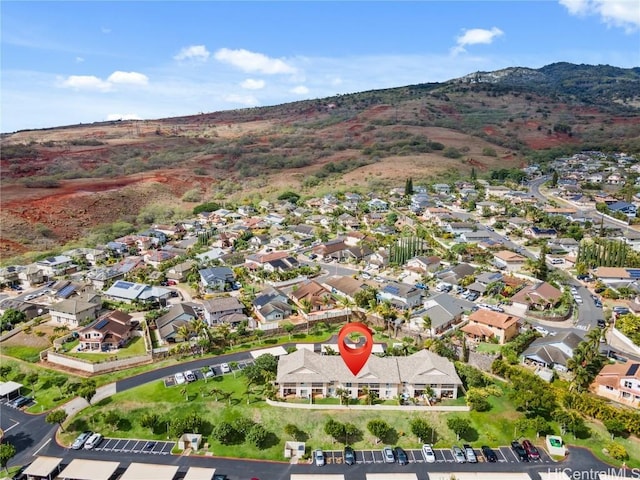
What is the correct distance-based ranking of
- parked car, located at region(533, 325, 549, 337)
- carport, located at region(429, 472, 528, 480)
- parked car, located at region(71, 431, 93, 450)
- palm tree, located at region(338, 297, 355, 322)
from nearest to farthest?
carport, located at region(429, 472, 528, 480)
parked car, located at region(71, 431, 93, 450)
parked car, located at region(533, 325, 549, 337)
palm tree, located at region(338, 297, 355, 322)

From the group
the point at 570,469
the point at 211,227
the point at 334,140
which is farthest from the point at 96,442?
the point at 334,140

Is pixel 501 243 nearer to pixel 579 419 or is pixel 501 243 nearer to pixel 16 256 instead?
pixel 579 419

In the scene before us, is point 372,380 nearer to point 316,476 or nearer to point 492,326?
point 316,476

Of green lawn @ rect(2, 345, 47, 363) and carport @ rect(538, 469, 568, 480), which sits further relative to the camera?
green lawn @ rect(2, 345, 47, 363)

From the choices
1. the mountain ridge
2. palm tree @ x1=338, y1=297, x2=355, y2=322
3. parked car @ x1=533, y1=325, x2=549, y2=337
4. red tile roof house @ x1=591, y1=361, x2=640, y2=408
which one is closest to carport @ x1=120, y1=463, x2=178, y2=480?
palm tree @ x1=338, y1=297, x2=355, y2=322

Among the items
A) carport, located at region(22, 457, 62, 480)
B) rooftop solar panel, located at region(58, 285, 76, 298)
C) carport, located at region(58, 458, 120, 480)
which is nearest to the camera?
carport, located at region(58, 458, 120, 480)

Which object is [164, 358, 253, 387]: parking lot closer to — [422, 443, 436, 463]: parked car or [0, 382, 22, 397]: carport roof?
[0, 382, 22, 397]: carport roof

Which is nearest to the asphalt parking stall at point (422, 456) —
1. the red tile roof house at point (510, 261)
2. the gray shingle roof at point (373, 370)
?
the gray shingle roof at point (373, 370)

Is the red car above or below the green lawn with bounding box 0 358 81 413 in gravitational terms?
below
